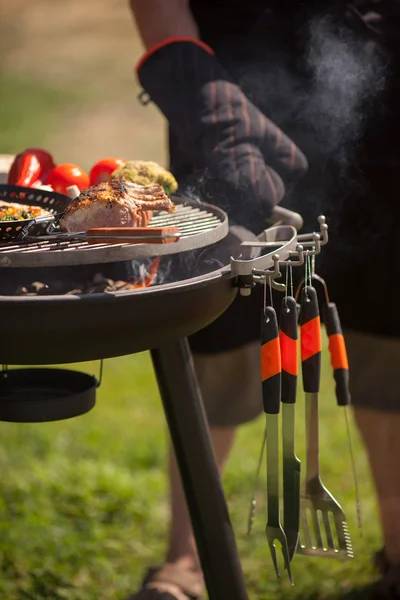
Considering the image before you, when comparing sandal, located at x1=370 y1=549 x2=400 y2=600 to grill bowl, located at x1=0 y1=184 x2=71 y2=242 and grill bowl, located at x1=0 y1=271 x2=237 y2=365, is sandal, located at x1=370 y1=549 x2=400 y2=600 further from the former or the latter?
grill bowl, located at x1=0 y1=184 x2=71 y2=242

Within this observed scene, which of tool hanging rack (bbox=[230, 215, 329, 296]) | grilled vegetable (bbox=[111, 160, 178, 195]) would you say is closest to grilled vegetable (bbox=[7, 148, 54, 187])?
grilled vegetable (bbox=[111, 160, 178, 195])

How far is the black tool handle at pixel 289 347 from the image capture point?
170 centimetres

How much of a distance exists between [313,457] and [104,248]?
0.66 meters

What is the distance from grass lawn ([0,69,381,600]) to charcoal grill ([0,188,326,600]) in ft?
2.94

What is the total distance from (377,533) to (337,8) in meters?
1.78

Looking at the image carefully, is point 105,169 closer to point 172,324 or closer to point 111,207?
point 111,207

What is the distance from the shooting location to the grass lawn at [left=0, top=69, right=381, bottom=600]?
2.81 m

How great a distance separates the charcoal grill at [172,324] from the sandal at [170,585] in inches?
25.1

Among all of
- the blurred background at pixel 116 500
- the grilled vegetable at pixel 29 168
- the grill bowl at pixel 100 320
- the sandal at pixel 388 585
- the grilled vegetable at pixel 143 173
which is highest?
the grilled vegetable at pixel 143 173

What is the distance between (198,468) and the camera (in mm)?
1962

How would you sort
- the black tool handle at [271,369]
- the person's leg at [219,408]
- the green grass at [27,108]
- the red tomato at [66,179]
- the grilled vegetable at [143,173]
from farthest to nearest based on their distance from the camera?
the green grass at [27,108] < the person's leg at [219,408] < the red tomato at [66,179] < the grilled vegetable at [143,173] < the black tool handle at [271,369]

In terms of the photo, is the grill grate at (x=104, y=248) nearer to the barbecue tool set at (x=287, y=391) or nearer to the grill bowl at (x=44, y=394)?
the barbecue tool set at (x=287, y=391)

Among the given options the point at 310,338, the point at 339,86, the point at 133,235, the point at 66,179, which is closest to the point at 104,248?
the point at 133,235

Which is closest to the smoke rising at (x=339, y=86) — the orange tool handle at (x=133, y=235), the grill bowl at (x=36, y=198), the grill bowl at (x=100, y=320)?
the grill bowl at (x=36, y=198)
